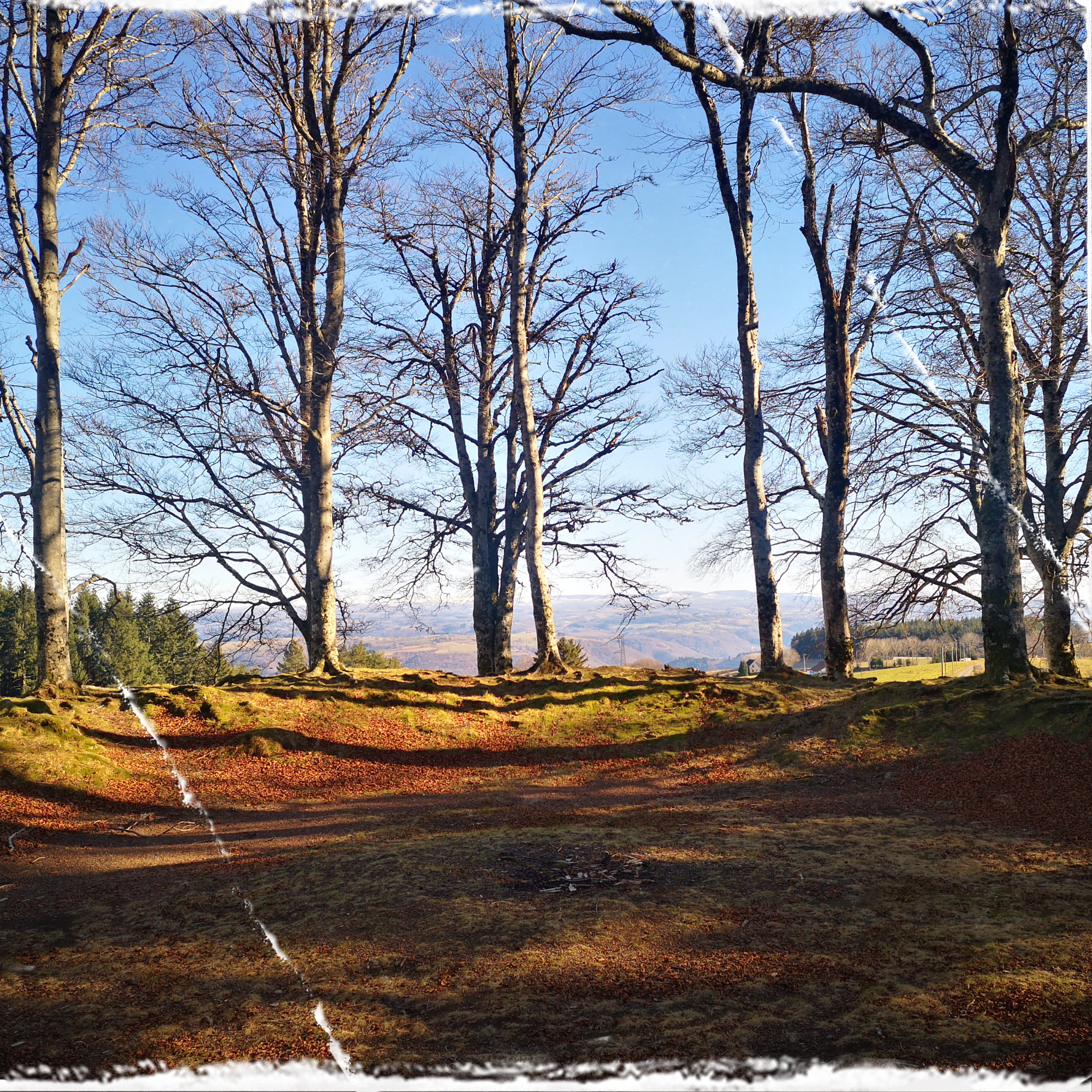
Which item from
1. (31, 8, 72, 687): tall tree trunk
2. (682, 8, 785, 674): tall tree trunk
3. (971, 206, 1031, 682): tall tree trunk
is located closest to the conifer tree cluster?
(31, 8, 72, 687): tall tree trunk

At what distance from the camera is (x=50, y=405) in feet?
39.3

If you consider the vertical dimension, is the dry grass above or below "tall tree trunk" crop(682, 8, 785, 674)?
below

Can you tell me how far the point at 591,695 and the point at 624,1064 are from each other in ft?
32.7

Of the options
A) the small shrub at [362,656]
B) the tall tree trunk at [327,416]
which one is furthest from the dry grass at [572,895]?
the small shrub at [362,656]

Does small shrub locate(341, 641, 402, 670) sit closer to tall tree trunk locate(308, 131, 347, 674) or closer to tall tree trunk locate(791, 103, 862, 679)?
tall tree trunk locate(308, 131, 347, 674)

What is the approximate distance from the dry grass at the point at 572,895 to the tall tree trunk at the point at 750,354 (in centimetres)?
372

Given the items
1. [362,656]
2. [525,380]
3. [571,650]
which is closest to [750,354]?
[525,380]

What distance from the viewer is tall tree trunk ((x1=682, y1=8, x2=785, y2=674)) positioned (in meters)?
15.1

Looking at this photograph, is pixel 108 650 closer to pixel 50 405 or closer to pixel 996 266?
pixel 50 405

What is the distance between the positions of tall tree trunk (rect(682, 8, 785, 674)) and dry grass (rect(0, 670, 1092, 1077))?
12.2 feet

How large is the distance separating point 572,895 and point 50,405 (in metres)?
11.0

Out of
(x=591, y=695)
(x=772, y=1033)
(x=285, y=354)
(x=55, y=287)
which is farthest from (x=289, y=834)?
(x=285, y=354)

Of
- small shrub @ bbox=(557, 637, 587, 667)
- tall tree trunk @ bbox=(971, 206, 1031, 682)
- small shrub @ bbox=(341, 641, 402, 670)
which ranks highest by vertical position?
tall tree trunk @ bbox=(971, 206, 1031, 682)

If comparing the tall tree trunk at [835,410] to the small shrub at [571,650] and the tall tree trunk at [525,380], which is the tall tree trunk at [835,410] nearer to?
the tall tree trunk at [525,380]
